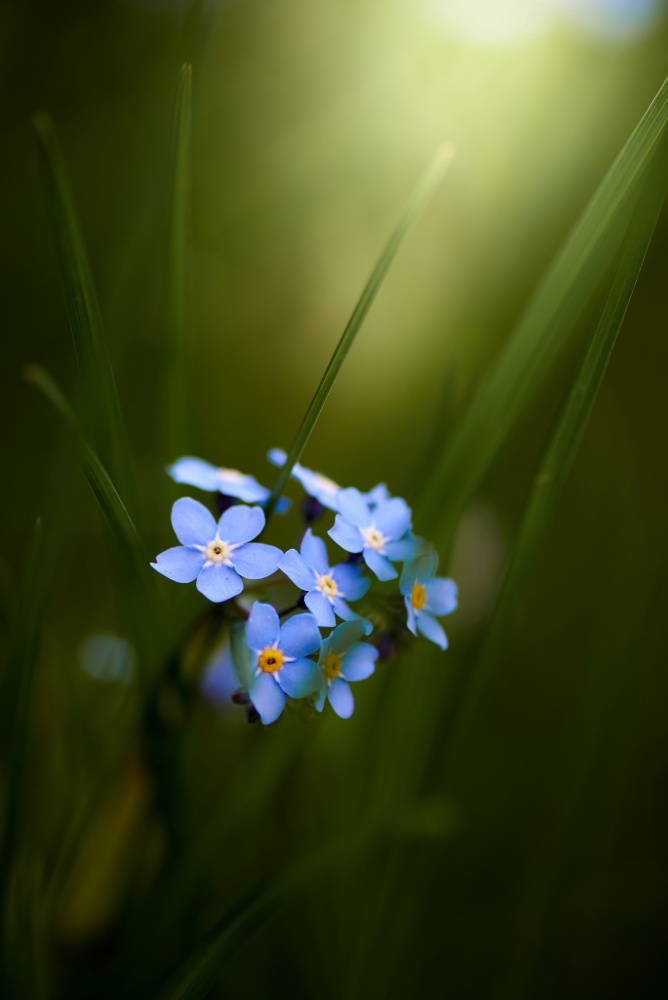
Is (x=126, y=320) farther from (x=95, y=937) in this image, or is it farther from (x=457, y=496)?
(x=95, y=937)

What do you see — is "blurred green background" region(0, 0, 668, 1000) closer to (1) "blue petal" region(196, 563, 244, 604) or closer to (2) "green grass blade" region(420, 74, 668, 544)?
(2) "green grass blade" region(420, 74, 668, 544)

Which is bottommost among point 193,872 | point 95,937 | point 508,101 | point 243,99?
point 95,937

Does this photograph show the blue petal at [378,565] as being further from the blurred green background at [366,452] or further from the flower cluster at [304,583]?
the blurred green background at [366,452]

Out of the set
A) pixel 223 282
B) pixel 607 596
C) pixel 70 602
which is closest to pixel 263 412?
pixel 223 282

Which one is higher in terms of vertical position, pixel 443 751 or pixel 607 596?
pixel 607 596

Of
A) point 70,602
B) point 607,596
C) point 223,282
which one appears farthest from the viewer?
point 223,282

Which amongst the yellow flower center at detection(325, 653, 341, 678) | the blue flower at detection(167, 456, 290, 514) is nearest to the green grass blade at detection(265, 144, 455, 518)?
the blue flower at detection(167, 456, 290, 514)

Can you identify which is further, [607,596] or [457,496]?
[607,596]
